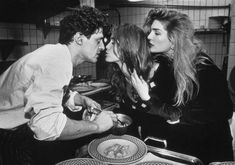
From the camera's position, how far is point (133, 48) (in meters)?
1.95

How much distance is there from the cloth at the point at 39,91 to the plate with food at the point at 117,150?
22 centimetres

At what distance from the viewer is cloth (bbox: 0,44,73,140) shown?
112 cm

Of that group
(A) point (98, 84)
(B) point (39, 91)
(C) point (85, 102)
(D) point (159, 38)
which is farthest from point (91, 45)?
(A) point (98, 84)

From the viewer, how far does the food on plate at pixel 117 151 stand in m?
1.09

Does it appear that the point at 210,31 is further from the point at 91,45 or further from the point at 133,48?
the point at 91,45

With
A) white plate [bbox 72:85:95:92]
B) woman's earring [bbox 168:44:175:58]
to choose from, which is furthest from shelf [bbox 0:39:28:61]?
woman's earring [bbox 168:44:175:58]

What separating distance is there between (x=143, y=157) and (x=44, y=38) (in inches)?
124

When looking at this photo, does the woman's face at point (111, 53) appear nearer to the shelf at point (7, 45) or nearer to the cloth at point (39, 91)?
the cloth at point (39, 91)

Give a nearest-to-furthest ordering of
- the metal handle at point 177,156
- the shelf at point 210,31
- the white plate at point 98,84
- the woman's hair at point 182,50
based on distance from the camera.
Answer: the metal handle at point 177,156
the woman's hair at point 182,50
the white plate at point 98,84
the shelf at point 210,31

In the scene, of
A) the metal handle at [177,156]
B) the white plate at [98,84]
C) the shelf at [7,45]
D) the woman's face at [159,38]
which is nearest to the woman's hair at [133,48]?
the woman's face at [159,38]

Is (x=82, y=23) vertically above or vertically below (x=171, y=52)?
above

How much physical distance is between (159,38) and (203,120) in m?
0.74

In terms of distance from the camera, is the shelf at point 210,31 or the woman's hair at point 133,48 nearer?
the woman's hair at point 133,48

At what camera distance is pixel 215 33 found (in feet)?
20.1
